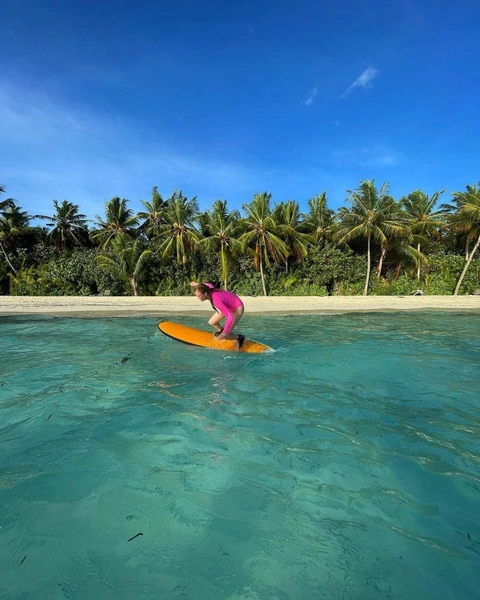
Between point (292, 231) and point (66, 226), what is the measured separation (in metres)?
23.3

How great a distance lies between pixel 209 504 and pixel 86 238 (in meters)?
38.8

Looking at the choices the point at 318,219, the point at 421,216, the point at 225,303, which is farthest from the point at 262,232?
the point at 225,303

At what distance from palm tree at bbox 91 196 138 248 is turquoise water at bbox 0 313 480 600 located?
28557 millimetres

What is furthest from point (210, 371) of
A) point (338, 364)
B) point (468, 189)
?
point (468, 189)

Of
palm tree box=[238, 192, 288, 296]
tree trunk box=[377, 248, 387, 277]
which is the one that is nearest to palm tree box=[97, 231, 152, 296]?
palm tree box=[238, 192, 288, 296]

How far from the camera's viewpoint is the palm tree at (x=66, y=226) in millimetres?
34000

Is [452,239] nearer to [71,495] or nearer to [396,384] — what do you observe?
[396,384]

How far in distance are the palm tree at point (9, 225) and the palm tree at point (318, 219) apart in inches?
1101

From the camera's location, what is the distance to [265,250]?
92.4ft

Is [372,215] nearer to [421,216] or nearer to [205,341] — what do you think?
[421,216]

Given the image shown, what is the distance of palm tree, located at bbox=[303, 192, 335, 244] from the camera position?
100 ft

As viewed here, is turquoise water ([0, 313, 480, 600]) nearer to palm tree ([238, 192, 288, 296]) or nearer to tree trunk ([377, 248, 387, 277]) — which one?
palm tree ([238, 192, 288, 296])

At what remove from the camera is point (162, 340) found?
9.34m

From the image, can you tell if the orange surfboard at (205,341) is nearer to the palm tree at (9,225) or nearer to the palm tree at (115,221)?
the palm tree at (115,221)
